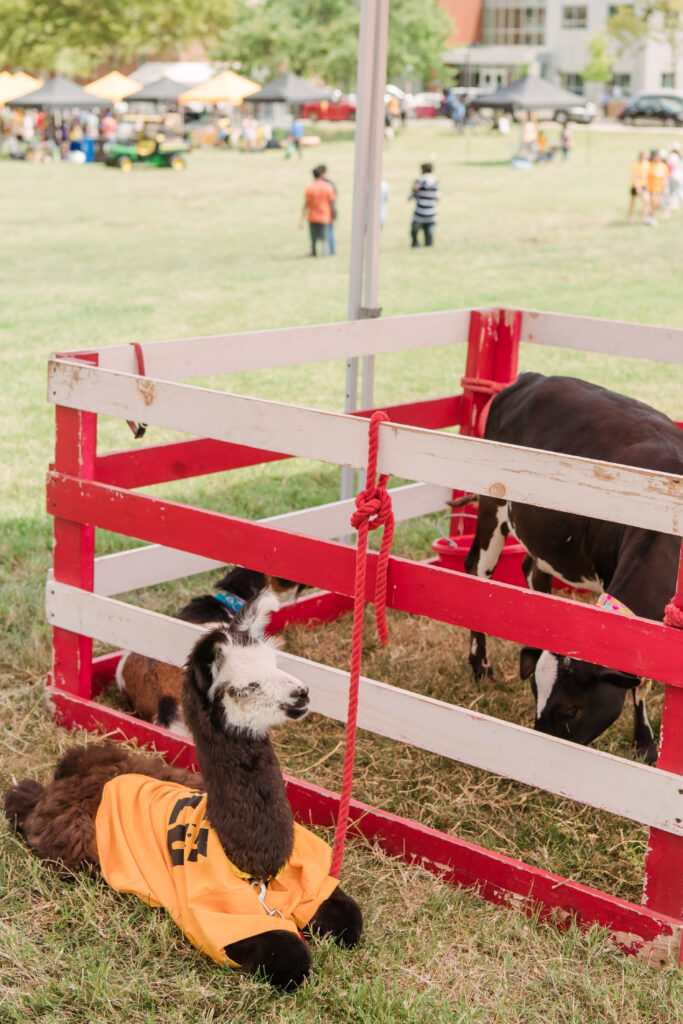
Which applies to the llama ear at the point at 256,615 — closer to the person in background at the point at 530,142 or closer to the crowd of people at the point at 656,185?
the crowd of people at the point at 656,185

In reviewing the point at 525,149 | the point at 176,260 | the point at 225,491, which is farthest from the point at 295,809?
the point at 525,149

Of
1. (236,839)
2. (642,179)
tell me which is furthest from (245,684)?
(642,179)

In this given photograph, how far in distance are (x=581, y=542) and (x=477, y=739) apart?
134cm

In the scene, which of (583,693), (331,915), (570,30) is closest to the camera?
(331,915)

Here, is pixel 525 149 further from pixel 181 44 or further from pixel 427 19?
pixel 181 44

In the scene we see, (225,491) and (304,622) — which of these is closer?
(304,622)

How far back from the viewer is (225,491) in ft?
25.3

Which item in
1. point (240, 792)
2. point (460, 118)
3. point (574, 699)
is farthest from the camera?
point (460, 118)

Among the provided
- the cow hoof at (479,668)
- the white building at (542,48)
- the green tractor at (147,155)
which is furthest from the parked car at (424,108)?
the cow hoof at (479,668)

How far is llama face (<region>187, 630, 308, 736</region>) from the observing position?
294 centimetres

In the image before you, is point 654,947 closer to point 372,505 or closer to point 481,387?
point 372,505

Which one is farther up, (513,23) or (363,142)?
(513,23)

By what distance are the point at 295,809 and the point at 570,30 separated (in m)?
90.6

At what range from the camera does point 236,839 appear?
3.06 metres
